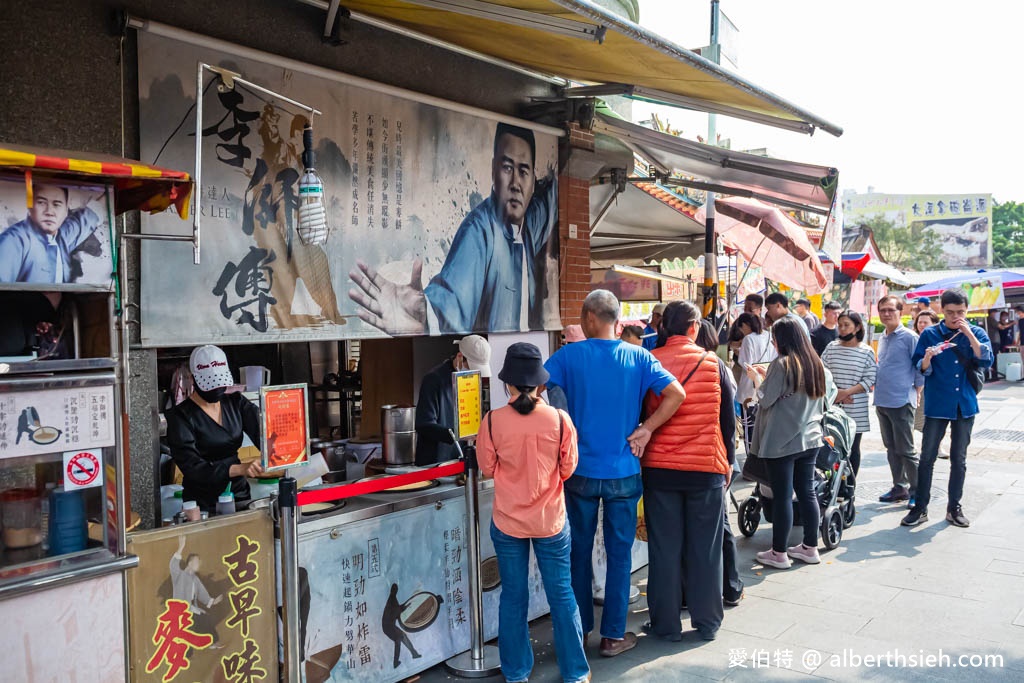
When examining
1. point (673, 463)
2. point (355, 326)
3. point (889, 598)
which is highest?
point (355, 326)

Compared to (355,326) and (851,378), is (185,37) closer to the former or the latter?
(355,326)

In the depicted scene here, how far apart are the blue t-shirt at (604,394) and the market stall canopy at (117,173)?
2.26m

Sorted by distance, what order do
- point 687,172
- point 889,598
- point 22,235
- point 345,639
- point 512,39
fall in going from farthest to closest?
point 687,172 < point 889,598 < point 512,39 < point 345,639 < point 22,235

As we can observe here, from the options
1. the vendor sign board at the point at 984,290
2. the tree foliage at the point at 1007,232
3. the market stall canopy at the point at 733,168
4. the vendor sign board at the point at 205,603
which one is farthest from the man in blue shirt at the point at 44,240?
the tree foliage at the point at 1007,232

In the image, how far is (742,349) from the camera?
29.6 ft

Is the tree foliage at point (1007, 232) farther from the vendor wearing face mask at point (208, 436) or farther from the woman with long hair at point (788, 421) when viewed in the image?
the vendor wearing face mask at point (208, 436)

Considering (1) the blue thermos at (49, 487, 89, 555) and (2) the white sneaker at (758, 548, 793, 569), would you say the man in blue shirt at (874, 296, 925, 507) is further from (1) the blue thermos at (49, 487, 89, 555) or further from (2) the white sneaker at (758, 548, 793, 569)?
(1) the blue thermos at (49, 487, 89, 555)

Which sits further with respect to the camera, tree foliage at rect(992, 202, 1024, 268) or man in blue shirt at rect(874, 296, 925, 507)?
tree foliage at rect(992, 202, 1024, 268)

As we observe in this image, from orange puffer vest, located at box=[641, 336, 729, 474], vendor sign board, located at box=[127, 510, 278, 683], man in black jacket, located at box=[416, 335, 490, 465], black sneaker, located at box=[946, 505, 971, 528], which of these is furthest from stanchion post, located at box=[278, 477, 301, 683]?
black sneaker, located at box=[946, 505, 971, 528]

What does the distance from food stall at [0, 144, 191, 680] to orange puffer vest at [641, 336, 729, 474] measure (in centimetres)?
294

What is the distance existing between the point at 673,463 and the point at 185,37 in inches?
142

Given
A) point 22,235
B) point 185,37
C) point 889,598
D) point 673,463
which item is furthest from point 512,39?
point 889,598

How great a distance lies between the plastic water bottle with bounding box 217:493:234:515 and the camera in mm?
4156

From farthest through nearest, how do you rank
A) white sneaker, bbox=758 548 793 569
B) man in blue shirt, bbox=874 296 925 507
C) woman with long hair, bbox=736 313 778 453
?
woman with long hair, bbox=736 313 778 453, man in blue shirt, bbox=874 296 925 507, white sneaker, bbox=758 548 793 569
